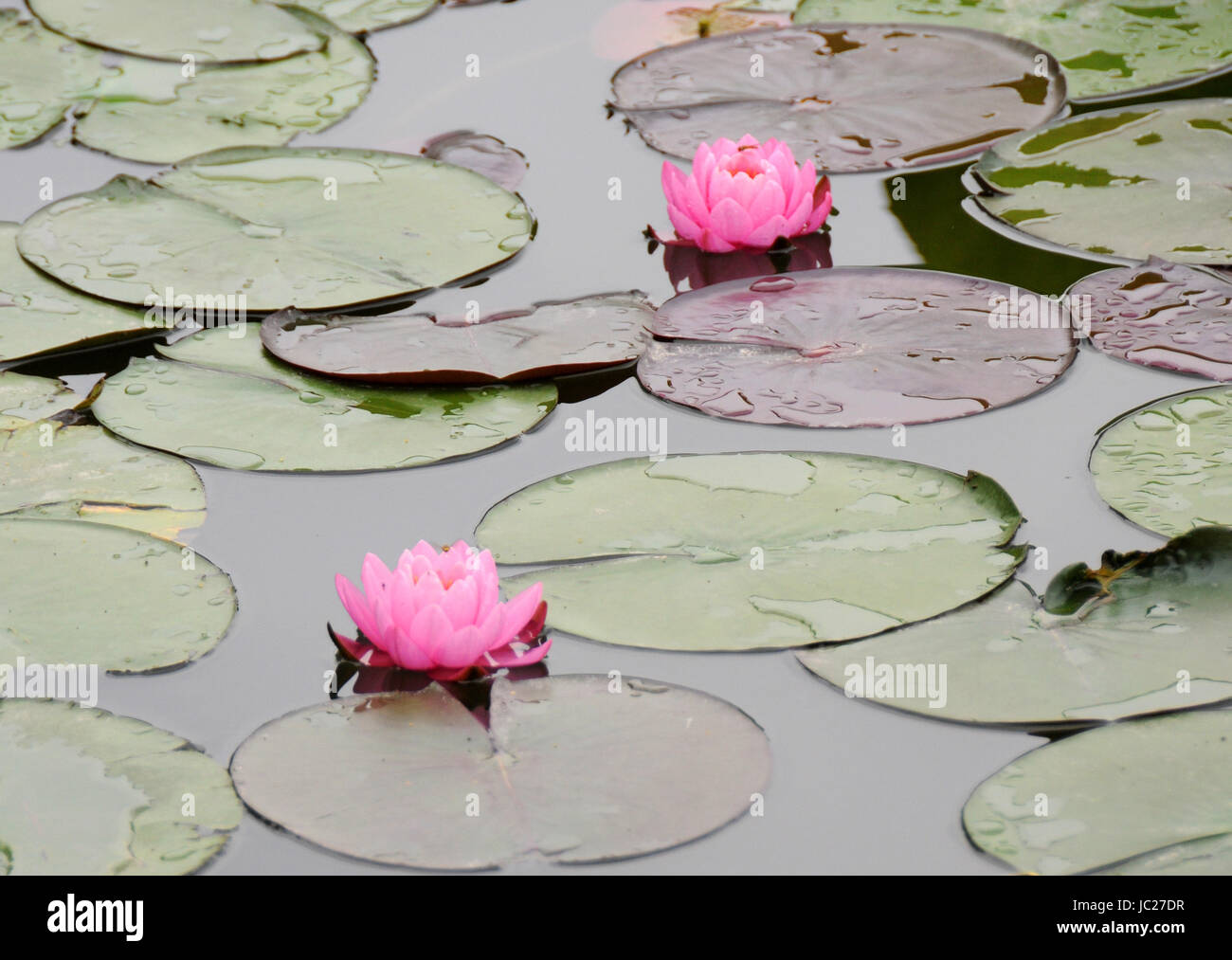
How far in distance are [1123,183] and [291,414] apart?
7.25 feet

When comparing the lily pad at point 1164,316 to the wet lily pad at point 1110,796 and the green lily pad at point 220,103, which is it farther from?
the green lily pad at point 220,103

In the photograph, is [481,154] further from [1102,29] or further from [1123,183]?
[1102,29]

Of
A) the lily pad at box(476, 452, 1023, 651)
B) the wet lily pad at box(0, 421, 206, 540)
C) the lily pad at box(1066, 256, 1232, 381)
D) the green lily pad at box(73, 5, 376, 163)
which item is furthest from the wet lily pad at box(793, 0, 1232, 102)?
the wet lily pad at box(0, 421, 206, 540)

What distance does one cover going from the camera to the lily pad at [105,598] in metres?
2.21

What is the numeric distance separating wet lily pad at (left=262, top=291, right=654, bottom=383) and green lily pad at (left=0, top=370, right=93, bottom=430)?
1.43 ft

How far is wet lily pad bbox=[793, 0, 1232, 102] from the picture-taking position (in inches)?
161

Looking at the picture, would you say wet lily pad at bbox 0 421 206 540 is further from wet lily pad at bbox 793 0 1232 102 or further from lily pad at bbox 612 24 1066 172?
wet lily pad at bbox 793 0 1232 102

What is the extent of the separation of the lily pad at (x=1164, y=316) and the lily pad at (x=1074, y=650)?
75 cm

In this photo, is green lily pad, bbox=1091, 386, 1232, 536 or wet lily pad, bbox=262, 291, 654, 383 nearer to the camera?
green lily pad, bbox=1091, 386, 1232, 536

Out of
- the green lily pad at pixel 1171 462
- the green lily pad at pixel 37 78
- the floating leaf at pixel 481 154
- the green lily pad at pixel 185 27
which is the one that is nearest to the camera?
the green lily pad at pixel 1171 462

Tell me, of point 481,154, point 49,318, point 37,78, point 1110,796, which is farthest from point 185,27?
point 1110,796

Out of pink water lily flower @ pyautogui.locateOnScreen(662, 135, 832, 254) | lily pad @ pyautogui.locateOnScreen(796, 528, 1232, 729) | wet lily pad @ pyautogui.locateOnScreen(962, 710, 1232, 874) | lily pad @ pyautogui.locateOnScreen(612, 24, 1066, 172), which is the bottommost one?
wet lily pad @ pyautogui.locateOnScreen(962, 710, 1232, 874)

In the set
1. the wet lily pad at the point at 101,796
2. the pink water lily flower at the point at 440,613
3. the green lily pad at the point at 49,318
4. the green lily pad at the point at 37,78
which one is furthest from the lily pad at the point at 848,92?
the wet lily pad at the point at 101,796
